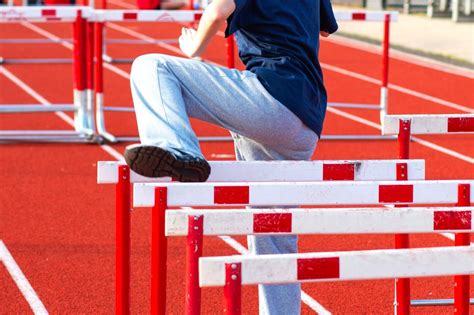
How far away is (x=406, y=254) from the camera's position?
139 inches

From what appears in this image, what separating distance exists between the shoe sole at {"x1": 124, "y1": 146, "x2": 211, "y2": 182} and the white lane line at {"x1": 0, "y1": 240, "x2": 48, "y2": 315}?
2380 mm

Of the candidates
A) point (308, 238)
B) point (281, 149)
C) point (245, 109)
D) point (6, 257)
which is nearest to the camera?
point (245, 109)

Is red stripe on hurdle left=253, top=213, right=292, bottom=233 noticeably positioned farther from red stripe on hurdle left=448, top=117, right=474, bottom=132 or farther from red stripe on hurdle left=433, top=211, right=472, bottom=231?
red stripe on hurdle left=448, top=117, right=474, bottom=132

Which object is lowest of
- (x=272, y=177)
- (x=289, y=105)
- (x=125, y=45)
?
(x=125, y=45)

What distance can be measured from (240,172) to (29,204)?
4670 millimetres

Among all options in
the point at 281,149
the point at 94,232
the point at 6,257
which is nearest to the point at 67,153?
the point at 94,232

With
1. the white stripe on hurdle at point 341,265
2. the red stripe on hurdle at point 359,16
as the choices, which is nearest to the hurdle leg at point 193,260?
the white stripe on hurdle at point 341,265

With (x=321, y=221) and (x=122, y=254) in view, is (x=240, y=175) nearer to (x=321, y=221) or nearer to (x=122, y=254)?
(x=122, y=254)

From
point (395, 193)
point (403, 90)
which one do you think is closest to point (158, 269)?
point (395, 193)

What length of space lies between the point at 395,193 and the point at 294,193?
1.21 ft

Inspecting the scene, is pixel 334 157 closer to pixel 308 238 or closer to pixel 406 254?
pixel 308 238

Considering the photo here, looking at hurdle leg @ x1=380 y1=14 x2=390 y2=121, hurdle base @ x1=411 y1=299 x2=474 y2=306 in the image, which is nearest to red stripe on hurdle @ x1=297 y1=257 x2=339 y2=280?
hurdle base @ x1=411 y1=299 x2=474 y2=306

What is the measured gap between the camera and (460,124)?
559 cm

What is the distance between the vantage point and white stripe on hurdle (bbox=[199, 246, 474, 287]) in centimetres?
338
